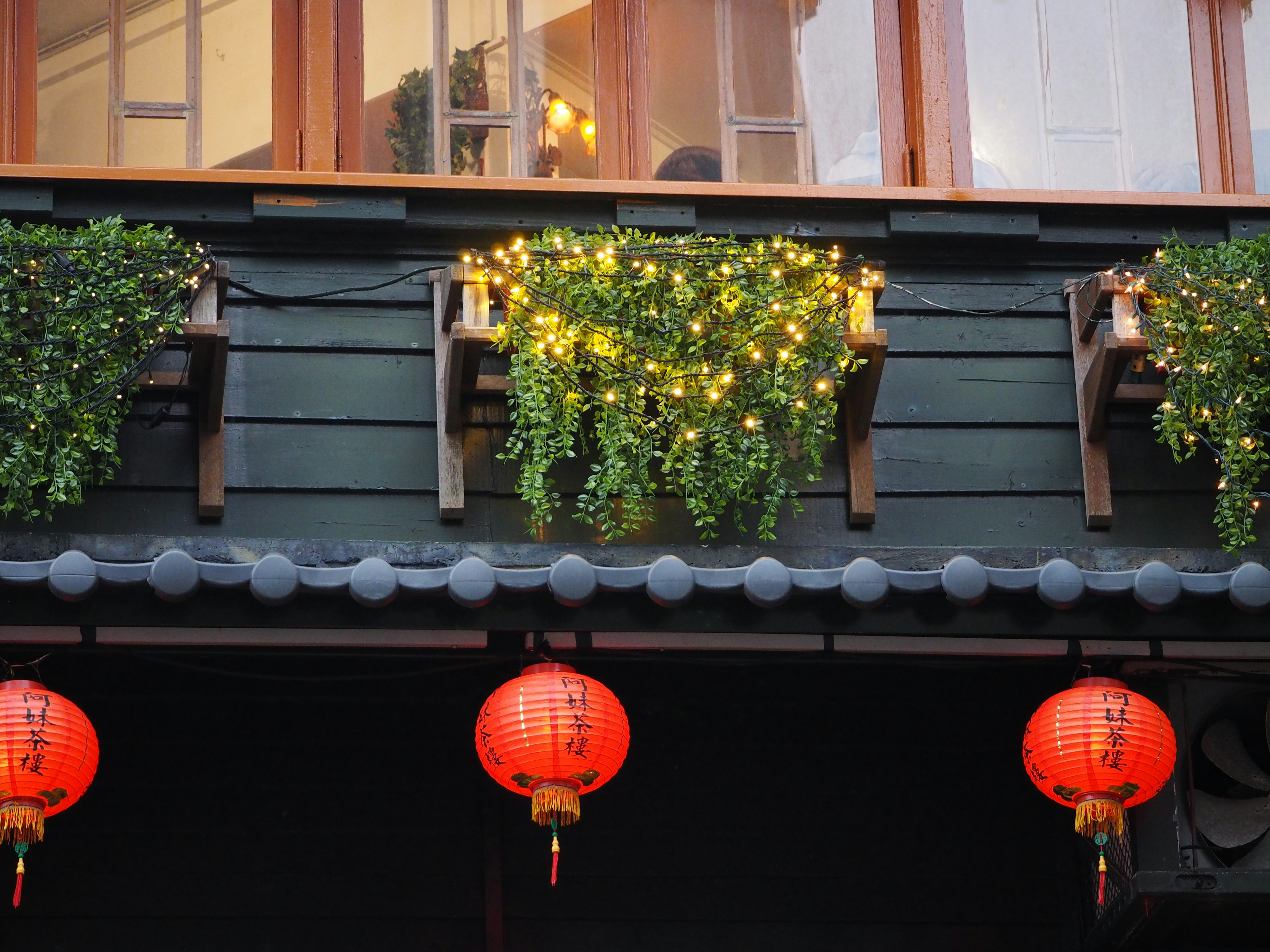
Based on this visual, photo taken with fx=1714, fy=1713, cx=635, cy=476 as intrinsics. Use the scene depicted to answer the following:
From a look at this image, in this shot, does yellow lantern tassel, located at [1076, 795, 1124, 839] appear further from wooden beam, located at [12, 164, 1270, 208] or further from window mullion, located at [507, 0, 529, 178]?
window mullion, located at [507, 0, 529, 178]

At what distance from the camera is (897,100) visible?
789 centimetres

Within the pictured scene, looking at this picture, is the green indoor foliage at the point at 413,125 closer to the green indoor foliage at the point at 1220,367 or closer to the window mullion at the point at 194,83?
the window mullion at the point at 194,83

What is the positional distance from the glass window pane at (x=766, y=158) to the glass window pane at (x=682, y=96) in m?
0.11

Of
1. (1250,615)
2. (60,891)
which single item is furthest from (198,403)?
(1250,615)

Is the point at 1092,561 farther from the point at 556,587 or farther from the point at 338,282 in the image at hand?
the point at 338,282

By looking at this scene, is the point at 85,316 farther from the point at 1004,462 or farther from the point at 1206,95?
the point at 1206,95

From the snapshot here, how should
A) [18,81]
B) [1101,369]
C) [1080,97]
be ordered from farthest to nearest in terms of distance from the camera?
[1080,97] → [18,81] → [1101,369]

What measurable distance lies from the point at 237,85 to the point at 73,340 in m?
1.63

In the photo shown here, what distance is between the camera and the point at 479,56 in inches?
303

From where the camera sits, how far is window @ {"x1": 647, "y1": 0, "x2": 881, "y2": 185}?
25.4 ft

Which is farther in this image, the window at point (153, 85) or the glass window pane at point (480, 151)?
the glass window pane at point (480, 151)

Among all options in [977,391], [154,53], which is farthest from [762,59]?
[154,53]

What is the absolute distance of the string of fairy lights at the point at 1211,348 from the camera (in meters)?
6.98

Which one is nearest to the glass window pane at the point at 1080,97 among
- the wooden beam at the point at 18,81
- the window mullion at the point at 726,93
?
the window mullion at the point at 726,93
